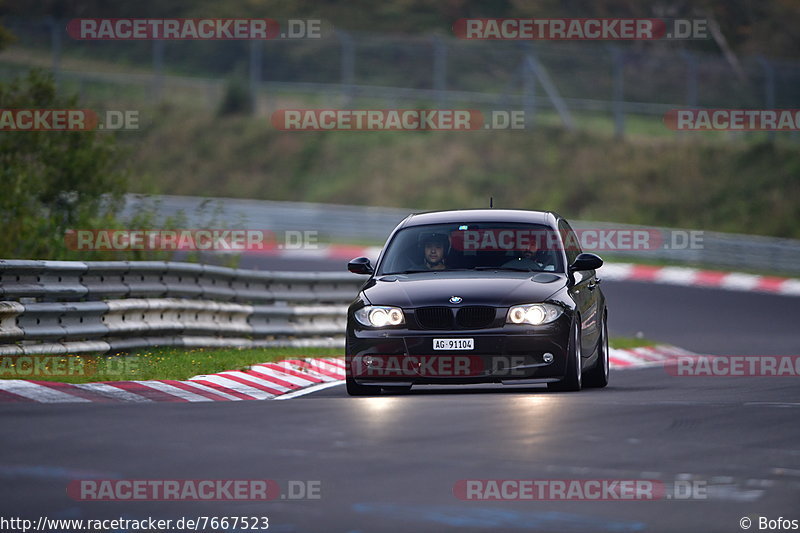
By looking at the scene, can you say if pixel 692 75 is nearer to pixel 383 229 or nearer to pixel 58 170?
pixel 383 229

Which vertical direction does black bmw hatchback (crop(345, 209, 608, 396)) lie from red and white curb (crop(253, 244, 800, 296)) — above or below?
above

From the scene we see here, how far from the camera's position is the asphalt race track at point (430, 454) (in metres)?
7.89

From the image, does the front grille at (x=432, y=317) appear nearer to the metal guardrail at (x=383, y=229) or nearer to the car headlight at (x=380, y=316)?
the car headlight at (x=380, y=316)

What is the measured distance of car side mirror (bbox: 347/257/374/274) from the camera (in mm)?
14922

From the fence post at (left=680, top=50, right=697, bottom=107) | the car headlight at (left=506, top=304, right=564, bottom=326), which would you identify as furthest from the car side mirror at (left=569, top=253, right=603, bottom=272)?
the fence post at (left=680, top=50, right=697, bottom=107)

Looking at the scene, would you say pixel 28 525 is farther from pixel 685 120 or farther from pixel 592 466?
pixel 685 120

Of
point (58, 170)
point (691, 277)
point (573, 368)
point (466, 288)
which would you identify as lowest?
point (691, 277)

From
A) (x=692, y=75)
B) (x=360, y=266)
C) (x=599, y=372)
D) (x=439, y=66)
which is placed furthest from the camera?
(x=439, y=66)

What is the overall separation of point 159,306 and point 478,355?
5294 mm

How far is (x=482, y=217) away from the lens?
15219 mm

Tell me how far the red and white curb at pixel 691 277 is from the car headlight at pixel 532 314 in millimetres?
21450

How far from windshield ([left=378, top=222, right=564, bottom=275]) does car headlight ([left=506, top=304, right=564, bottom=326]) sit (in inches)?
36.2

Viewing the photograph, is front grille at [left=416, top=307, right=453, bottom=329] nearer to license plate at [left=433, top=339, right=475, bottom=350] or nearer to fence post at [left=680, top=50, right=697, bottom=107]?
license plate at [left=433, top=339, right=475, bottom=350]

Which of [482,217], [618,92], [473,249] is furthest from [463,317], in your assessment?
[618,92]
